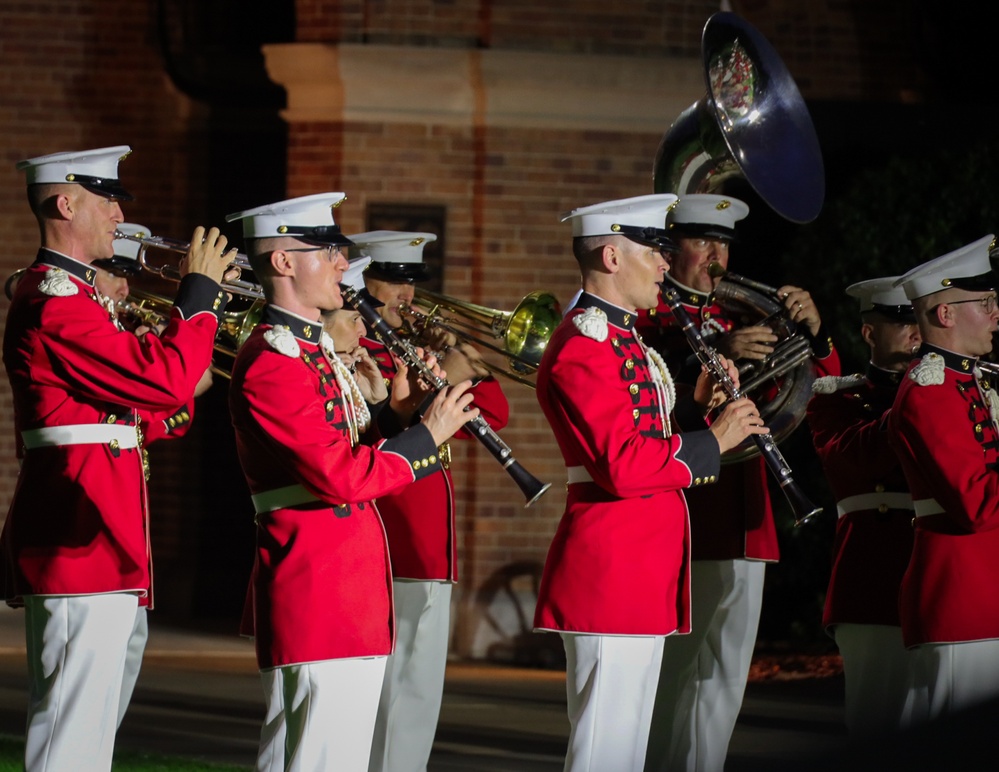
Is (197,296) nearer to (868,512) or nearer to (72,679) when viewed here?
(72,679)

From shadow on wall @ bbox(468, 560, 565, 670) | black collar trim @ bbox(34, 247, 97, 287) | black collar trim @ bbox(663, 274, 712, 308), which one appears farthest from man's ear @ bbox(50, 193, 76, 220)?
shadow on wall @ bbox(468, 560, 565, 670)

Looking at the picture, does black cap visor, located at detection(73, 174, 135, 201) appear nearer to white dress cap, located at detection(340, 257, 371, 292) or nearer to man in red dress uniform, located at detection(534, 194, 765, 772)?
white dress cap, located at detection(340, 257, 371, 292)

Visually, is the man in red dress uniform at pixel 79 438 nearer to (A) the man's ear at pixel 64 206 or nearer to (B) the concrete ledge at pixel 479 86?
(A) the man's ear at pixel 64 206

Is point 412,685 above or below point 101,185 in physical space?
below

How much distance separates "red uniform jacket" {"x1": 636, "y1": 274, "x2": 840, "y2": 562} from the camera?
5.44 meters

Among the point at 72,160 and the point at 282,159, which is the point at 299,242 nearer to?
the point at 72,160

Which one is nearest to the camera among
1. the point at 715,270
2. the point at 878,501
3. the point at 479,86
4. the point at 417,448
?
the point at 417,448

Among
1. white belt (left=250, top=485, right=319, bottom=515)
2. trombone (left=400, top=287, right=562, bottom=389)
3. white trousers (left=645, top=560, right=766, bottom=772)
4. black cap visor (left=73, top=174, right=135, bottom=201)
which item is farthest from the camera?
trombone (left=400, top=287, right=562, bottom=389)

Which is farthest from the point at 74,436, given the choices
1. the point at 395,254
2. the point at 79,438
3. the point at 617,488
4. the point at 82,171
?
the point at 395,254

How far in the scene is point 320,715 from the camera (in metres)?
3.78

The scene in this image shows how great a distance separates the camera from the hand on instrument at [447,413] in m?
4.05

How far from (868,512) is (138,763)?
2.88 m

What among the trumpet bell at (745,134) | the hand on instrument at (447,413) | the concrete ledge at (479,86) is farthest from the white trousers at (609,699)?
the concrete ledge at (479,86)

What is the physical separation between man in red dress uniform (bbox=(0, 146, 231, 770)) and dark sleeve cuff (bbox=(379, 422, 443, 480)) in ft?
2.07
